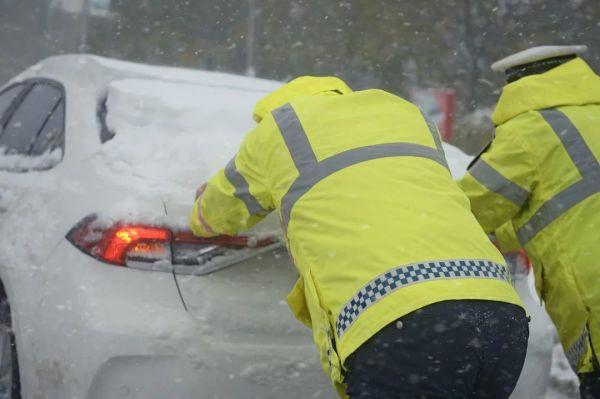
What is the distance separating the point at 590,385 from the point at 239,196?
145 centimetres

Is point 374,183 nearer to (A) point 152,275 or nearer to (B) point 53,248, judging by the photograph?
(A) point 152,275

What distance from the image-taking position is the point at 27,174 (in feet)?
12.0

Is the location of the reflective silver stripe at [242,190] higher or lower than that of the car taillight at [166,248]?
higher

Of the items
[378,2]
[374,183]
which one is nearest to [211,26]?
[378,2]

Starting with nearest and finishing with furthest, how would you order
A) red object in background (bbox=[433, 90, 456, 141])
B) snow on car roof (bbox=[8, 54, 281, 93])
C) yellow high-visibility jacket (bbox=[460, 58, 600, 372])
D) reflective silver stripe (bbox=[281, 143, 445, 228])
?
reflective silver stripe (bbox=[281, 143, 445, 228]) < yellow high-visibility jacket (bbox=[460, 58, 600, 372]) < snow on car roof (bbox=[8, 54, 281, 93]) < red object in background (bbox=[433, 90, 456, 141])

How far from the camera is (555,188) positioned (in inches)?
118

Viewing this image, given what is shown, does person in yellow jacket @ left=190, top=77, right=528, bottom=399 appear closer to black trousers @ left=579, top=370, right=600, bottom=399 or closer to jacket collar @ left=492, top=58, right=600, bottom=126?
jacket collar @ left=492, top=58, right=600, bottom=126

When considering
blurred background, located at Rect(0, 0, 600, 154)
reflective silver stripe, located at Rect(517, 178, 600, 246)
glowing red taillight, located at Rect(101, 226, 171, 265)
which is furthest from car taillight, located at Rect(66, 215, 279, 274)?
blurred background, located at Rect(0, 0, 600, 154)

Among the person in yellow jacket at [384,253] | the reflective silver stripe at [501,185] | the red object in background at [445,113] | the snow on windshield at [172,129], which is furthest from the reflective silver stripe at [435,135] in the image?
the red object in background at [445,113]

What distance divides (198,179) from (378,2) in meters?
15.7

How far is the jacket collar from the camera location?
310cm

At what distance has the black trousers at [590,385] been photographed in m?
3.04

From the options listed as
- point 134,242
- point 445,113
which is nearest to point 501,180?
point 134,242

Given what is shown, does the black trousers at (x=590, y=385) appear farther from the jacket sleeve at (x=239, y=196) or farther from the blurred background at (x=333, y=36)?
the blurred background at (x=333, y=36)
